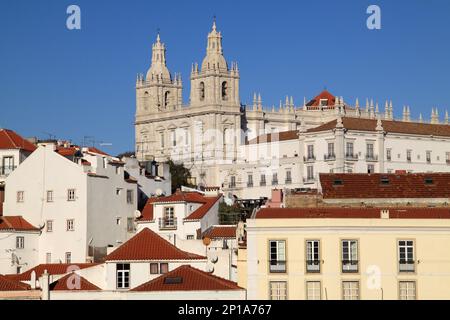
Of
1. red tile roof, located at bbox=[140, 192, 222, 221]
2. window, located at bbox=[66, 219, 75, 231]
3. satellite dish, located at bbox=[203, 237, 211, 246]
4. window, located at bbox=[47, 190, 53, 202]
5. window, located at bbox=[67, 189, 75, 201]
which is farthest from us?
red tile roof, located at bbox=[140, 192, 222, 221]

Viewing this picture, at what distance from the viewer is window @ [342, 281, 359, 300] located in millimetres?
46969

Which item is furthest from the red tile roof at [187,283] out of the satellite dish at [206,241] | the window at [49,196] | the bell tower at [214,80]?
the bell tower at [214,80]

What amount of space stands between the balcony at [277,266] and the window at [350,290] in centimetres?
222

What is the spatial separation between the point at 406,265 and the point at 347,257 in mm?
2123

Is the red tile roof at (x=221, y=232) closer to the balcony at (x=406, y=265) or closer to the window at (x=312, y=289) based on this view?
the window at (x=312, y=289)

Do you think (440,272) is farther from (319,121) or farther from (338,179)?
(319,121)

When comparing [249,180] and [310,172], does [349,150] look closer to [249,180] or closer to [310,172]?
[310,172]

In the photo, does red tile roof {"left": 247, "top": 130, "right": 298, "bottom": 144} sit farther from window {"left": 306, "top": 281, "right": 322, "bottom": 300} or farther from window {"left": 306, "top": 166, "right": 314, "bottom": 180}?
window {"left": 306, "top": 281, "right": 322, "bottom": 300}

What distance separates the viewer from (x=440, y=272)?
1869 inches

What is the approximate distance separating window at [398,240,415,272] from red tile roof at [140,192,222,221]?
22805 mm

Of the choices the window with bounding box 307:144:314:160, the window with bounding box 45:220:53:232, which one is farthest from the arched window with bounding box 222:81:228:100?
the window with bounding box 45:220:53:232

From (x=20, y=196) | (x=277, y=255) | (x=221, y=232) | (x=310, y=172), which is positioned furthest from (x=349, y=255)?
(x=310, y=172)

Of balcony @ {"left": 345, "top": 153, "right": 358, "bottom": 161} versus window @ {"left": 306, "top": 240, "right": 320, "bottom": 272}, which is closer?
window @ {"left": 306, "top": 240, "right": 320, "bottom": 272}
